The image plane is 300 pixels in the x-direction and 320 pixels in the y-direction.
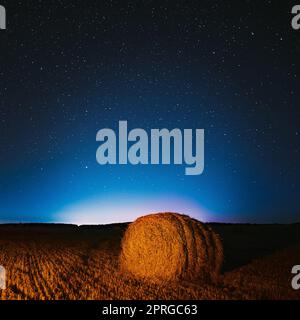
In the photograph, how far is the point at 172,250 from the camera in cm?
1363

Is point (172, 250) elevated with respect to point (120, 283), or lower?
elevated

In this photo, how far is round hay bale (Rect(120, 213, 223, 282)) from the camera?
13461 millimetres

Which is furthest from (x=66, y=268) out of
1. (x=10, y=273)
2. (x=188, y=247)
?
(x=188, y=247)

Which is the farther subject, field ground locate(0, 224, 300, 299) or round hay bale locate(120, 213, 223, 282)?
round hay bale locate(120, 213, 223, 282)

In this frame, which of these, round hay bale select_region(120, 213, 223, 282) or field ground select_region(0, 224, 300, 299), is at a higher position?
round hay bale select_region(120, 213, 223, 282)

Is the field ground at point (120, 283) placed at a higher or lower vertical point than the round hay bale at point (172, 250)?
lower

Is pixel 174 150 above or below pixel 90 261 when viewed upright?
above

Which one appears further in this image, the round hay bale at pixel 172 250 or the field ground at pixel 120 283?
the round hay bale at pixel 172 250

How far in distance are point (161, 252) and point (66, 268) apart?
364 cm

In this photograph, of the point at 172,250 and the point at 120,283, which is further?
the point at 172,250

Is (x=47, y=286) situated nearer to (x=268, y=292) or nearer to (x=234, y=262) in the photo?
(x=268, y=292)

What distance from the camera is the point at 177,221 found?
14.2m

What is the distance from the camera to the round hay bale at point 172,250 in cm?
1346
